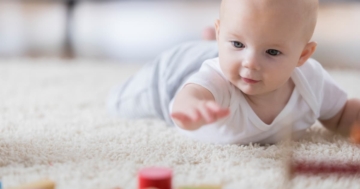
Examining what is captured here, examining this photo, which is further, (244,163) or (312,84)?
(312,84)

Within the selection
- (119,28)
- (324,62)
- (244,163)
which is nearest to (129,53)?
(119,28)

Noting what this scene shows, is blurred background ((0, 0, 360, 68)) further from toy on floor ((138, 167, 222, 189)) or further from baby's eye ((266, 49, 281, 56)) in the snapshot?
toy on floor ((138, 167, 222, 189))

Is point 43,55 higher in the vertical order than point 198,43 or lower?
lower

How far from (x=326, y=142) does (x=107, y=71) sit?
1125 millimetres

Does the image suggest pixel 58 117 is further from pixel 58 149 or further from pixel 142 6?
pixel 142 6

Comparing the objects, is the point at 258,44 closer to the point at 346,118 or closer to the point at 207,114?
the point at 207,114

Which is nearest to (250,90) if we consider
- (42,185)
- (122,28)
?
(42,185)

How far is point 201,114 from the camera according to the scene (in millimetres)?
616

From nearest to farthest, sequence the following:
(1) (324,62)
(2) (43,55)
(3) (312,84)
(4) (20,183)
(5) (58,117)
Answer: (4) (20,183), (3) (312,84), (5) (58,117), (1) (324,62), (2) (43,55)

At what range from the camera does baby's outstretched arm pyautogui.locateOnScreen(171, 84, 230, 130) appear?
600 millimetres

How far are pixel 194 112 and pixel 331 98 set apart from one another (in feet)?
1.35

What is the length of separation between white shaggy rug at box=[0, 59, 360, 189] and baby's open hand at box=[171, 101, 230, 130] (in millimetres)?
79

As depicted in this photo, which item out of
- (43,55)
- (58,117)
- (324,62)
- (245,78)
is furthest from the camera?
(43,55)

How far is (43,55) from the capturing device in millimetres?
2422
